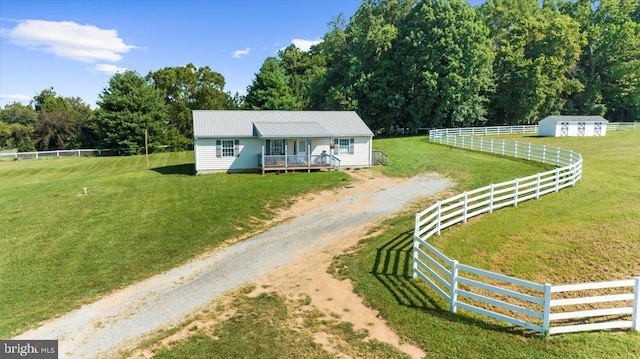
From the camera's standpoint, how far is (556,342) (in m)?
7.69

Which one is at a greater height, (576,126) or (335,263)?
(576,126)

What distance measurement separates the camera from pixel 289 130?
27.8 meters

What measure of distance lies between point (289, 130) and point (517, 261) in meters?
18.9

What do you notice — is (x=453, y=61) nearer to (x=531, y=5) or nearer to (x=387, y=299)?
(x=531, y=5)

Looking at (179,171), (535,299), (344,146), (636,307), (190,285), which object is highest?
(344,146)

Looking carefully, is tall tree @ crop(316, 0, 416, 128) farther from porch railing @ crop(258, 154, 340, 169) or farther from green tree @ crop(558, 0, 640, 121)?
green tree @ crop(558, 0, 640, 121)

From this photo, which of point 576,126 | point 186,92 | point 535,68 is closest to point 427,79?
point 535,68

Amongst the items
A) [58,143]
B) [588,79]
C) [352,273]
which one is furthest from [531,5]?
[58,143]

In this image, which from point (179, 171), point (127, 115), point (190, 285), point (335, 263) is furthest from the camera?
point (127, 115)

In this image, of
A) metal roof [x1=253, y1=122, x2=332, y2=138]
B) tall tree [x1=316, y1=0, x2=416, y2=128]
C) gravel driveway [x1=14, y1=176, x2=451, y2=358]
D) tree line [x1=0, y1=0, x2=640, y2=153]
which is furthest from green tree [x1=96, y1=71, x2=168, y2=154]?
gravel driveway [x1=14, y1=176, x2=451, y2=358]

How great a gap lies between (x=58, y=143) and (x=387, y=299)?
197 ft

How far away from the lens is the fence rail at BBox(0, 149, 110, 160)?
44.5m

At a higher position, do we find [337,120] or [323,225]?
[337,120]

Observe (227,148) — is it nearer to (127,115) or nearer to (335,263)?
(335,263)
